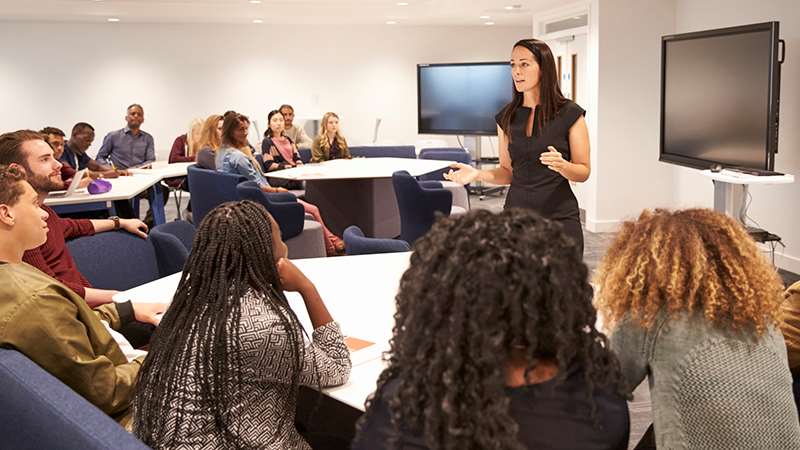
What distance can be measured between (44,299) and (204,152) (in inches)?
228

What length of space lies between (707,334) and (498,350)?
68 cm

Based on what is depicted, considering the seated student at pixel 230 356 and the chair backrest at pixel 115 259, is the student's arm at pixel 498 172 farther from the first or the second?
the seated student at pixel 230 356

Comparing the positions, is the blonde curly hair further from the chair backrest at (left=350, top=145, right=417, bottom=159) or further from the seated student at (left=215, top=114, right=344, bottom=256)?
the chair backrest at (left=350, top=145, right=417, bottom=159)

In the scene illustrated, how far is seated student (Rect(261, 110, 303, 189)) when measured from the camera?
8.64m

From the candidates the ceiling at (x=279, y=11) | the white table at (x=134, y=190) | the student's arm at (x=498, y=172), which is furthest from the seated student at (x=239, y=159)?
the ceiling at (x=279, y=11)

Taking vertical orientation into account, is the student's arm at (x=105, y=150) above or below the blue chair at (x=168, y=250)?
above

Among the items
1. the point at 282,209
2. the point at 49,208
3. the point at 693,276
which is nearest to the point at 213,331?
the point at 693,276

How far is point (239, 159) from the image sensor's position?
6930 mm

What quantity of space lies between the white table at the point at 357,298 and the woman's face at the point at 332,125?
16.2ft

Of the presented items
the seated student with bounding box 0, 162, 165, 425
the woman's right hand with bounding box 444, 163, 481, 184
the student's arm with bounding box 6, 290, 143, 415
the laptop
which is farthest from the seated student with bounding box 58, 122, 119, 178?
the student's arm with bounding box 6, 290, 143, 415

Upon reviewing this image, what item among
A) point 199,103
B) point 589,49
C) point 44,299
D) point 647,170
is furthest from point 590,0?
point 44,299

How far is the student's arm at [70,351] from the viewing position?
6.32ft

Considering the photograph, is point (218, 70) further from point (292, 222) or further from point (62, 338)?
point (62, 338)

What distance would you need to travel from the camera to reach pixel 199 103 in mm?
13336
